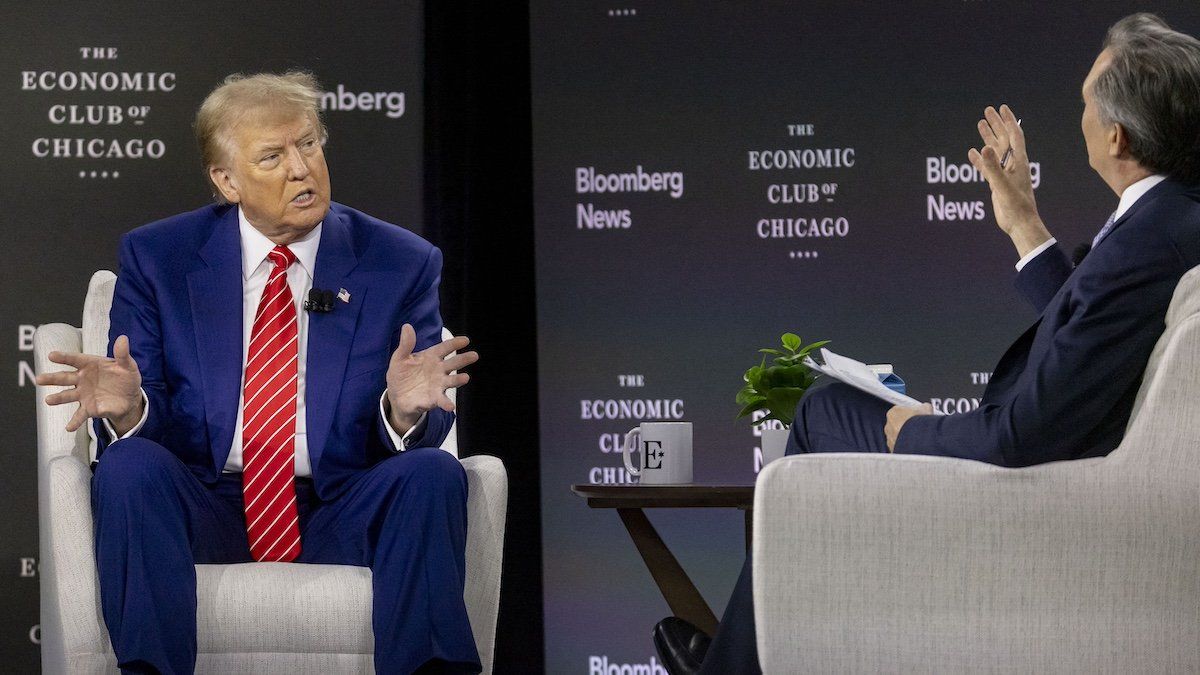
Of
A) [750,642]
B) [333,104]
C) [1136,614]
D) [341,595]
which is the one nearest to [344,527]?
[341,595]

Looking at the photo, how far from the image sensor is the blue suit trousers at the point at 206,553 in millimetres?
2215

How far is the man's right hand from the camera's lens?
7.84 feet

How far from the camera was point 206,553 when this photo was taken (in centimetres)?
253

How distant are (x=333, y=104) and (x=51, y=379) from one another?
1.92 metres

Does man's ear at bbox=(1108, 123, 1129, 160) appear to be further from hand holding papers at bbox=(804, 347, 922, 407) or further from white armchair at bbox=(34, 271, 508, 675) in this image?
white armchair at bbox=(34, 271, 508, 675)

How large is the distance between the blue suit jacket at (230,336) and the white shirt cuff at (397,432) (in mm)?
14

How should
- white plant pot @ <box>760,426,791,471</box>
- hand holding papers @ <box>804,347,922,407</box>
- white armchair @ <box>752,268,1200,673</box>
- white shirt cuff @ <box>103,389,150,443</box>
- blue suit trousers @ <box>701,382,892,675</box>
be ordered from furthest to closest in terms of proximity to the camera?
white plant pot @ <box>760,426,791,471</box> < white shirt cuff @ <box>103,389,150,443</box> < hand holding papers @ <box>804,347,922,407</box> < blue suit trousers @ <box>701,382,892,675</box> < white armchair @ <box>752,268,1200,673</box>

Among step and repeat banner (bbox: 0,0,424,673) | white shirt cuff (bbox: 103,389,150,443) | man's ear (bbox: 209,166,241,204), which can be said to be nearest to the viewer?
white shirt cuff (bbox: 103,389,150,443)

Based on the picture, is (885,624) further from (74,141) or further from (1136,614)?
(74,141)

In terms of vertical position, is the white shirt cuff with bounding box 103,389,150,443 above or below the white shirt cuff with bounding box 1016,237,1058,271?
below

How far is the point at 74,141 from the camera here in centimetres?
405

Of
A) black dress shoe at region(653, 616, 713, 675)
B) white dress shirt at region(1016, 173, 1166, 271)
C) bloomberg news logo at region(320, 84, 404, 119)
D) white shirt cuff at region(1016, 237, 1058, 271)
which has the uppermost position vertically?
bloomberg news logo at region(320, 84, 404, 119)

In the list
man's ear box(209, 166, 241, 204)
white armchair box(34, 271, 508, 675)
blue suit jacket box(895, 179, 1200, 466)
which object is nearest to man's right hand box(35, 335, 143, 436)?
white armchair box(34, 271, 508, 675)

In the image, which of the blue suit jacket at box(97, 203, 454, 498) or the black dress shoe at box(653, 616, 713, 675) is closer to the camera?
the black dress shoe at box(653, 616, 713, 675)
